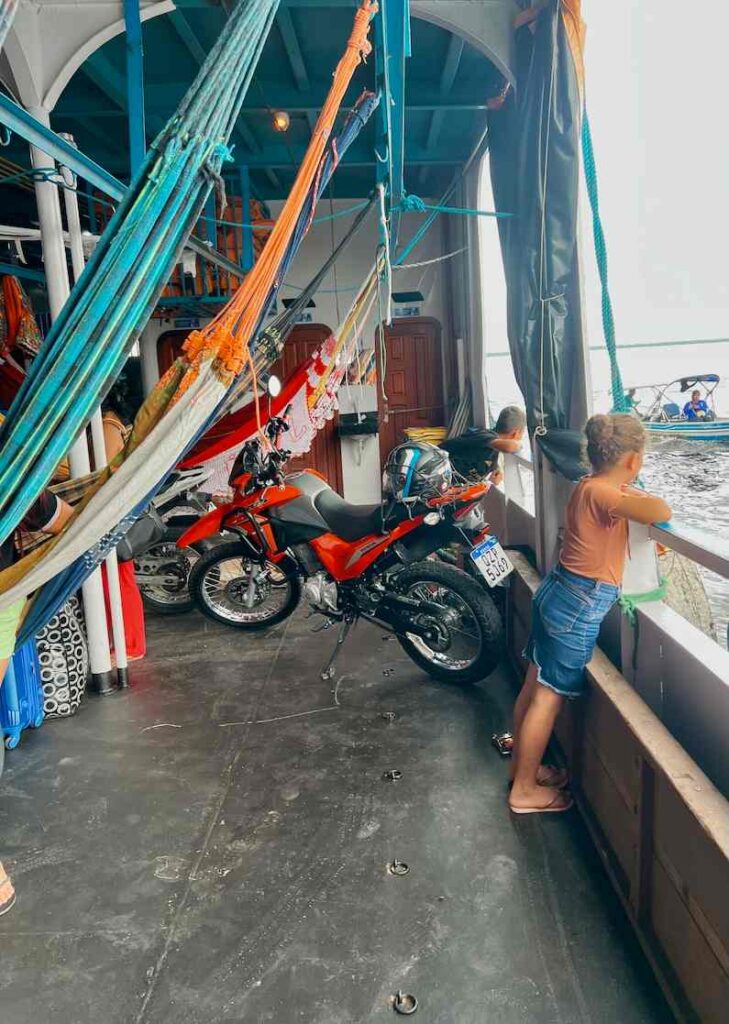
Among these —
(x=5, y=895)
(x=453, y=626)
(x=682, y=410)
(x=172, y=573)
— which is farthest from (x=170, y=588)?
(x=682, y=410)

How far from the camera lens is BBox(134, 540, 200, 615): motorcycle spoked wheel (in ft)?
12.9

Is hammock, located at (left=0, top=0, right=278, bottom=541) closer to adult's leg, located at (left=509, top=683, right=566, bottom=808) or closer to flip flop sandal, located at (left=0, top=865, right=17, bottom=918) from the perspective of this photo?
flip flop sandal, located at (left=0, top=865, right=17, bottom=918)

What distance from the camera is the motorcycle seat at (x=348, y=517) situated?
3.12m

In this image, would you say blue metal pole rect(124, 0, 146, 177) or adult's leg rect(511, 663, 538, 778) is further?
blue metal pole rect(124, 0, 146, 177)


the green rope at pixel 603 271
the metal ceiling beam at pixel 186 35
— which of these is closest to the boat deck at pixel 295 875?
the green rope at pixel 603 271

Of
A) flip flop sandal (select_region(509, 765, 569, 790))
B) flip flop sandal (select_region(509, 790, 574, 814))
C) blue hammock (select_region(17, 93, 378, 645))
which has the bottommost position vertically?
flip flop sandal (select_region(509, 790, 574, 814))

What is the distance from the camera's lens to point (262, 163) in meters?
4.70

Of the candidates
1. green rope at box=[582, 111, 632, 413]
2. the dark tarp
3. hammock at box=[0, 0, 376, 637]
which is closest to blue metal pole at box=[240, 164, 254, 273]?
the dark tarp

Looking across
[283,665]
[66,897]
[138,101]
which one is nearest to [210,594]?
[283,665]

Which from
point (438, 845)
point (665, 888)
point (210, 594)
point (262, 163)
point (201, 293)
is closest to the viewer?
point (665, 888)

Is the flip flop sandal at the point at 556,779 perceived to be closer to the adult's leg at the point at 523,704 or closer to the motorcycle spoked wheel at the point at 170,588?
the adult's leg at the point at 523,704

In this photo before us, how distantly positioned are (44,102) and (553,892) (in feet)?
10.1

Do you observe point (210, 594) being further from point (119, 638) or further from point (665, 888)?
point (665, 888)

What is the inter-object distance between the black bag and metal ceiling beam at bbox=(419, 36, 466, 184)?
8.75 feet
